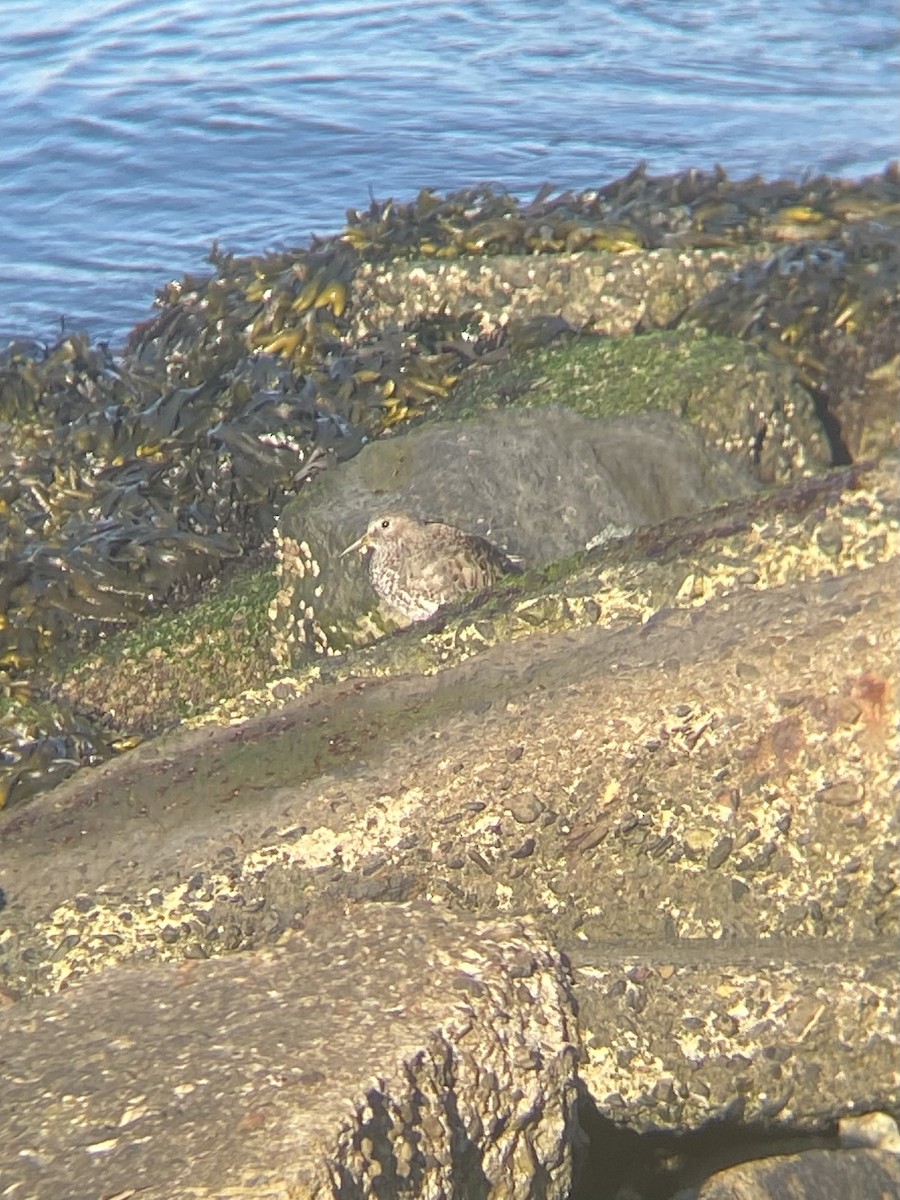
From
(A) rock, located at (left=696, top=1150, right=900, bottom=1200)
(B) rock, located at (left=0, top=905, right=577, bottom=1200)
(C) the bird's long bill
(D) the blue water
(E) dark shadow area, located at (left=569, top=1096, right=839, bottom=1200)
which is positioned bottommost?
(E) dark shadow area, located at (left=569, top=1096, right=839, bottom=1200)

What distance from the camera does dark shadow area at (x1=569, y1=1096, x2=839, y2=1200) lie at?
265cm

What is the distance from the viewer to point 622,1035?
8.58ft

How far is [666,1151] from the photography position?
2.71 m

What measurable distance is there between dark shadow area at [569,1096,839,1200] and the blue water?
6.50 m

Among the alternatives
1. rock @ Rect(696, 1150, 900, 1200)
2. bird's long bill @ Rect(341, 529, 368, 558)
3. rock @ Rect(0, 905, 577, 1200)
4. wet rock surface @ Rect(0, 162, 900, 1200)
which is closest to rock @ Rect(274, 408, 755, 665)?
bird's long bill @ Rect(341, 529, 368, 558)

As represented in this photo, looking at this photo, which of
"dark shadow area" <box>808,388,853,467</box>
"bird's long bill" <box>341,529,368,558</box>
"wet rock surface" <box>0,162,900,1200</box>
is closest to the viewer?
"wet rock surface" <box>0,162,900,1200</box>

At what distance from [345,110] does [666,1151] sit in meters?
9.26

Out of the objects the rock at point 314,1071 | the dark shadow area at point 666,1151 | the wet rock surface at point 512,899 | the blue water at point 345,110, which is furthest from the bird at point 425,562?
the blue water at point 345,110

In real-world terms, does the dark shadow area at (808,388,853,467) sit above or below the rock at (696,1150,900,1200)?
above

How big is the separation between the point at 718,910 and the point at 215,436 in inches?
109

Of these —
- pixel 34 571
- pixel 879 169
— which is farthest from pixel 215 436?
pixel 879 169

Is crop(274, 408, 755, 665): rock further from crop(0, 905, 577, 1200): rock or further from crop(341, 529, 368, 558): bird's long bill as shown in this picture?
crop(0, 905, 577, 1200): rock

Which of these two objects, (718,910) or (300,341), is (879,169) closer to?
(300,341)

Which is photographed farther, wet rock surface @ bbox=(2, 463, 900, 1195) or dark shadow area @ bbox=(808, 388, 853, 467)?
dark shadow area @ bbox=(808, 388, 853, 467)
